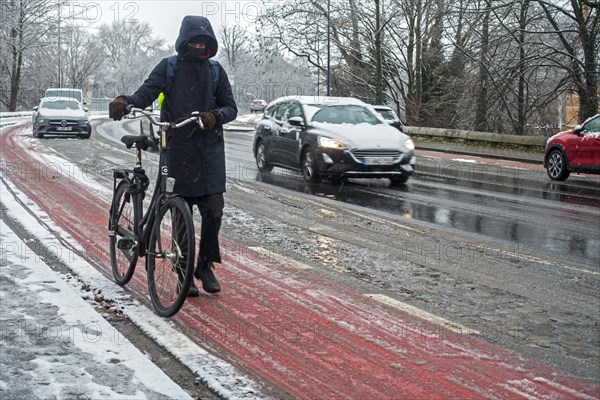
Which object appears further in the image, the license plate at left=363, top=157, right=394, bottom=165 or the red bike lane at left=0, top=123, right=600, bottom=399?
the license plate at left=363, top=157, right=394, bottom=165

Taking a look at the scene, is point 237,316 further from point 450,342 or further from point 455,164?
point 455,164

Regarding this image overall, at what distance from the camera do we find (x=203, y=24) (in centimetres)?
563

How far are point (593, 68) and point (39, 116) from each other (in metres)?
17.9

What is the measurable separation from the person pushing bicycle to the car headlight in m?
8.38

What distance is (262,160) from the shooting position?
55.2 ft

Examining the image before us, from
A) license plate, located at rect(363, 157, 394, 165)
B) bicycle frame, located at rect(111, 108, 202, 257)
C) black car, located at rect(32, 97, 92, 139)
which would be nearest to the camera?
bicycle frame, located at rect(111, 108, 202, 257)

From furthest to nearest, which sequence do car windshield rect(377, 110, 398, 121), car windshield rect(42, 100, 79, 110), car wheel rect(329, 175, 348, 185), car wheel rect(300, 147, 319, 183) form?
car windshield rect(42, 100, 79, 110) < car windshield rect(377, 110, 398, 121) < car wheel rect(329, 175, 348, 185) < car wheel rect(300, 147, 319, 183)

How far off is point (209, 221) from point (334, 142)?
857 centimetres

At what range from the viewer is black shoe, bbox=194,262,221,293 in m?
5.87

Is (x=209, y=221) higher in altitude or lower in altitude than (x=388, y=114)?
lower

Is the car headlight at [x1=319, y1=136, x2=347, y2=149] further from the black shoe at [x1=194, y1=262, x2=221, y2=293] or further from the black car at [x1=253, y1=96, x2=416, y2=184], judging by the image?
the black shoe at [x1=194, y1=262, x2=221, y2=293]

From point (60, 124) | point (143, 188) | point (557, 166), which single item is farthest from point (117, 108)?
point (60, 124)

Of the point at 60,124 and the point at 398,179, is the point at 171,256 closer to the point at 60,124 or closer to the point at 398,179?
the point at 398,179

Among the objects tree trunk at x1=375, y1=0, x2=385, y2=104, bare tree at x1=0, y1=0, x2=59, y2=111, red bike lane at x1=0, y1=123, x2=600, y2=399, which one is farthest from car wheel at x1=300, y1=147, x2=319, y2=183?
bare tree at x1=0, y1=0, x2=59, y2=111
